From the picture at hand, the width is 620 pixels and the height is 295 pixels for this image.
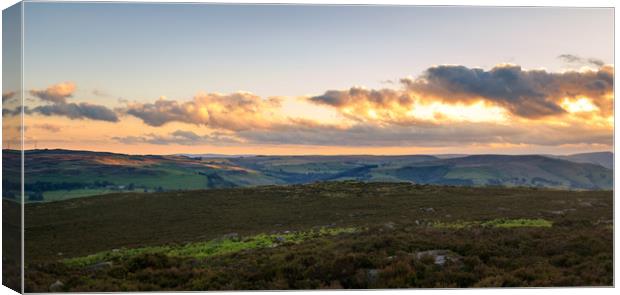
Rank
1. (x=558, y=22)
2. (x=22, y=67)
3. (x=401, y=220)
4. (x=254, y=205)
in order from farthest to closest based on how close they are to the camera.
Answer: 1. (x=254, y=205)
2. (x=401, y=220)
3. (x=558, y=22)
4. (x=22, y=67)

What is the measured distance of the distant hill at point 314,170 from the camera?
2550 cm

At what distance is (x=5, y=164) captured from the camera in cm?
2106

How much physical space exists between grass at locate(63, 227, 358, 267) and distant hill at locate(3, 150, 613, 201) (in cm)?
264

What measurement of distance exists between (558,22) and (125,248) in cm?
1926

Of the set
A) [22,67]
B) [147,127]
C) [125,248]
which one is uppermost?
[22,67]

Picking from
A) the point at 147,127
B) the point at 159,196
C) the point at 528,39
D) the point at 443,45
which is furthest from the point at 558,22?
the point at 159,196

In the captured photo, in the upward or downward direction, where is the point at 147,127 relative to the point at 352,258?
upward

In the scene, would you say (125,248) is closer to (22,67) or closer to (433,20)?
(22,67)

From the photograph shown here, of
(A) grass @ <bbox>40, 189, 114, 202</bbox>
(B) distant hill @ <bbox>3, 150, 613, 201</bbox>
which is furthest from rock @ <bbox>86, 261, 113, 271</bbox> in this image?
(A) grass @ <bbox>40, 189, 114, 202</bbox>

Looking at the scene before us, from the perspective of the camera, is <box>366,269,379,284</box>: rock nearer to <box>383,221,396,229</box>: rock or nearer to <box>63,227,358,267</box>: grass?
<box>63,227,358,267</box>: grass

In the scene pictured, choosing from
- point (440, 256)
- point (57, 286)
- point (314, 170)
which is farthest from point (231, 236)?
point (440, 256)

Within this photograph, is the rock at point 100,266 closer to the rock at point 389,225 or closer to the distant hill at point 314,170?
the distant hill at point 314,170

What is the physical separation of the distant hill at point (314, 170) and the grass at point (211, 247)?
104 inches

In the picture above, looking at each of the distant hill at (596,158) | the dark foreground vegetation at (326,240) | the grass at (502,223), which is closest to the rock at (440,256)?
the dark foreground vegetation at (326,240)
